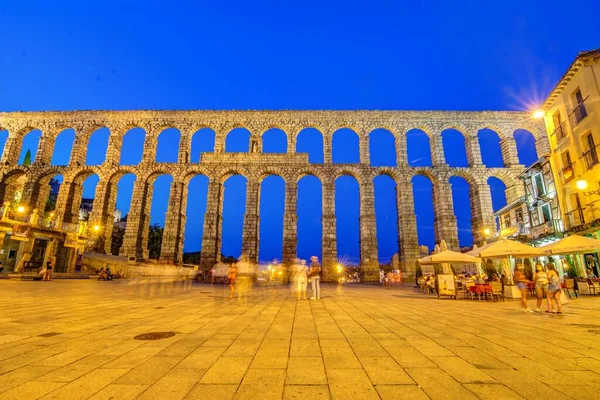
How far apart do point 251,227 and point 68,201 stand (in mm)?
21692

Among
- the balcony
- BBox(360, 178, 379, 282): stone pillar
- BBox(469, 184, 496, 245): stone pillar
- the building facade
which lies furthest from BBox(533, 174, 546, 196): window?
BBox(360, 178, 379, 282): stone pillar

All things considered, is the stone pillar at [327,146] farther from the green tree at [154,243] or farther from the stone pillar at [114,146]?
the green tree at [154,243]

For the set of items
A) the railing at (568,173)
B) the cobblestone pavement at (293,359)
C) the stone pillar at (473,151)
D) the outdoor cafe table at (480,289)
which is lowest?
the cobblestone pavement at (293,359)

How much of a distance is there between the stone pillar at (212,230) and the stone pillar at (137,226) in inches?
285

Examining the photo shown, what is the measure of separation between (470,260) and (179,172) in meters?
29.4

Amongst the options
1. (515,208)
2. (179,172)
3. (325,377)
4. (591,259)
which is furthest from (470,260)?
(179,172)

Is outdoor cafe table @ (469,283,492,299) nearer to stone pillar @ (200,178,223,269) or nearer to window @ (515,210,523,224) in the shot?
window @ (515,210,523,224)

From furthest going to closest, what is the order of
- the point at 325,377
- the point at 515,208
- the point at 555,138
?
the point at 515,208
the point at 555,138
the point at 325,377

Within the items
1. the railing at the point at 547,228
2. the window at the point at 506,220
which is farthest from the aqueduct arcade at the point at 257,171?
the railing at the point at 547,228

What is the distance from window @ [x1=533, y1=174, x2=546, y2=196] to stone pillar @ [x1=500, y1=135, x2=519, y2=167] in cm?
673

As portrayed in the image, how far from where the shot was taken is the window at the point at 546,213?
24189mm

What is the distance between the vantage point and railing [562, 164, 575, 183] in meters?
20.1

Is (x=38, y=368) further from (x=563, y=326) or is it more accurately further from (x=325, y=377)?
(x=563, y=326)

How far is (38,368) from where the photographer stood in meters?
3.35
